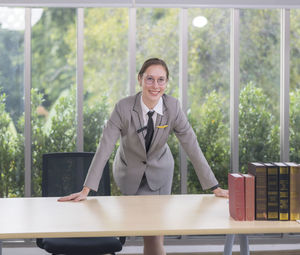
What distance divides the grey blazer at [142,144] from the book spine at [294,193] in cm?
83

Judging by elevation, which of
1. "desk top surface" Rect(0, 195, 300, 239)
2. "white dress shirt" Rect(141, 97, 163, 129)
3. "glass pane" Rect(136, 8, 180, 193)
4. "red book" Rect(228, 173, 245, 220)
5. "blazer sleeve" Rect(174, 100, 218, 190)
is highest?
"glass pane" Rect(136, 8, 180, 193)

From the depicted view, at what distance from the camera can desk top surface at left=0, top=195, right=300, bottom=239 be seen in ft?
9.09

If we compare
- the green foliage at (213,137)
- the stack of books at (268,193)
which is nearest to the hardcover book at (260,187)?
the stack of books at (268,193)

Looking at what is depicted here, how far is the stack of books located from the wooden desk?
0.06 metres

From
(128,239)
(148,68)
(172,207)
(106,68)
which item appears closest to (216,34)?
(106,68)

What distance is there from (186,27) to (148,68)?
75.2 inches

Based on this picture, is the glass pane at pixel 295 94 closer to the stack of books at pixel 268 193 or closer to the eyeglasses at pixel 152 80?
the eyeglasses at pixel 152 80

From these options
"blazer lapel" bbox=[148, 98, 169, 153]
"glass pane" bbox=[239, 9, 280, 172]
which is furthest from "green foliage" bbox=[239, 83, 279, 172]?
"blazer lapel" bbox=[148, 98, 169, 153]

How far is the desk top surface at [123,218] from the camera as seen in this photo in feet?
9.09

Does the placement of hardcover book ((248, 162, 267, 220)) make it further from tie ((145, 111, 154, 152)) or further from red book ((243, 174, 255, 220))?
tie ((145, 111, 154, 152))

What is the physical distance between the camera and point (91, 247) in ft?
12.0

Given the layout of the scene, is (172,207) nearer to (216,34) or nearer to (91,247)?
Result: (91,247)

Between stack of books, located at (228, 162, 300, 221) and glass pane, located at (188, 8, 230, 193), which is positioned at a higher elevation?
glass pane, located at (188, 8, 230, 193)

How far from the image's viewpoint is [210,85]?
5.75 m
